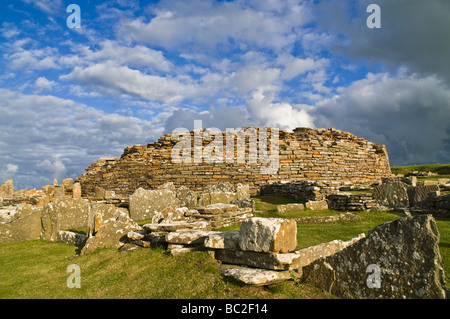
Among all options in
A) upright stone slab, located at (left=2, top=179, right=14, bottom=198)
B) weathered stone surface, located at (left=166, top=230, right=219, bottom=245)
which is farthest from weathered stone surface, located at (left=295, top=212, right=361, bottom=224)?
upright stone slab, located at (left=2, top=179, right=14, bottom=198)

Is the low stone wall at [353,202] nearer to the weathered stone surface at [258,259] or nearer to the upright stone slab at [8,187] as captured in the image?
the weathered stone surface at [258,259]

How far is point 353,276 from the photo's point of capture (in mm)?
3357

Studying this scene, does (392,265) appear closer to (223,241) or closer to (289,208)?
(223,241)

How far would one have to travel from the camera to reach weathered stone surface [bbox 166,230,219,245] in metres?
5.32

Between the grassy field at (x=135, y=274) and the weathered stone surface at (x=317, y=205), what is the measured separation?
306 centimetres

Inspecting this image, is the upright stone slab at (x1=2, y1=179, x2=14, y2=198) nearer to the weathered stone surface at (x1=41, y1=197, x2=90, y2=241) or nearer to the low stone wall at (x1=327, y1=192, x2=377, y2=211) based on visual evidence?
the weathered stone surface at (x1=41, y1=197, x2=90, y2=241)

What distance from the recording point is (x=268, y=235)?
4027mm

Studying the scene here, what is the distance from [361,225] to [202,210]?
15.3 ft

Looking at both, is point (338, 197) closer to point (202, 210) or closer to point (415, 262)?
point (202, 210)

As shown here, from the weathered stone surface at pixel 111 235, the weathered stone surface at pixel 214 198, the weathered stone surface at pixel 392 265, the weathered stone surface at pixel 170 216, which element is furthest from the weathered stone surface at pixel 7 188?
the weathered stone surface at pixel 392 265

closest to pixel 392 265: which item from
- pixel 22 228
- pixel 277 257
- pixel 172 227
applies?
pixel 277 257

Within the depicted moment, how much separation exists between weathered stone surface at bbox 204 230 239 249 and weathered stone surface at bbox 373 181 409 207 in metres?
8.30

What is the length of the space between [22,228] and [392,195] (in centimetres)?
1302
